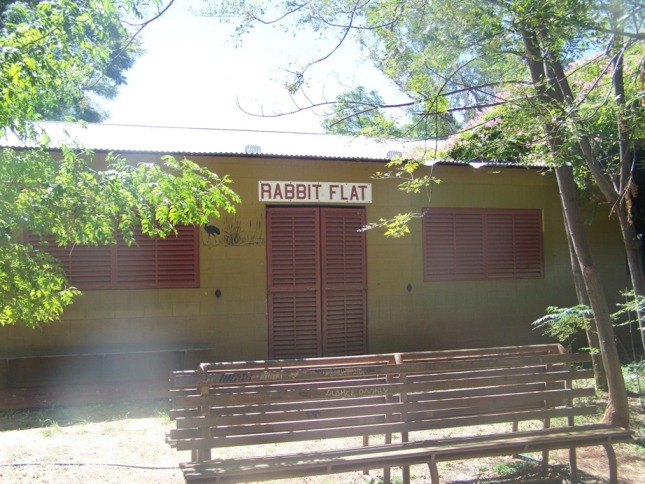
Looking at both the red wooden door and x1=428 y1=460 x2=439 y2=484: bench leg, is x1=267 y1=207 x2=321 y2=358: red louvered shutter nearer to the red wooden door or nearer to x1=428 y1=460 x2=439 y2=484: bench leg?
the red wooden door

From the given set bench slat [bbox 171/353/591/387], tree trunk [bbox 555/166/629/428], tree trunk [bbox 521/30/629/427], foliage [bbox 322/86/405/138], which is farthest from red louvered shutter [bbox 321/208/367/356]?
bench slat [bbox 171/353/591/387]

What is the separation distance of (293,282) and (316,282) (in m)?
0.34

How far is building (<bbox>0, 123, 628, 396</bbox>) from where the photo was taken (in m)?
8.59

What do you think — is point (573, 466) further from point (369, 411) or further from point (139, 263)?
point (139, 263)

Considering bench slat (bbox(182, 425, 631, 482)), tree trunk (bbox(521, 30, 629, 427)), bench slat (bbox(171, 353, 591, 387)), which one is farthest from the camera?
tree trunk (bbox(521, 30, 629, 427))

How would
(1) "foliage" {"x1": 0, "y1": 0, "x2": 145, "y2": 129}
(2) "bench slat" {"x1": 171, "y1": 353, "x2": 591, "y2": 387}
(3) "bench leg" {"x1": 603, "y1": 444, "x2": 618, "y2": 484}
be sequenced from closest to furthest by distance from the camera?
(1) "foliage" {"x1": 0, "y1": 0, "x2": 145, "y2": 129}, (2) "bench slat" {"x1": 171, "y1": 353, "x2": 591, "y2": 387}, (3) "bench leg" {"x1": 603, "y1": 444, "x2": 618, "y2": 484}

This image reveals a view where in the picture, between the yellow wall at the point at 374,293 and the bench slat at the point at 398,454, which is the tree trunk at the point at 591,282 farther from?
the yellow wall at the point at 374,293

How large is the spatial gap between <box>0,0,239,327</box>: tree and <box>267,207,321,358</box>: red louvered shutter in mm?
5152

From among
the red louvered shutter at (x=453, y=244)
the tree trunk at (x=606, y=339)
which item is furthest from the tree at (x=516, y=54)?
the red louvered shutter at (x=453, y=244)

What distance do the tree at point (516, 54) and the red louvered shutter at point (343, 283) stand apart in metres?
3.21

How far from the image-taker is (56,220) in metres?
3.69

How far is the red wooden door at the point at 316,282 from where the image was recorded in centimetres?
932

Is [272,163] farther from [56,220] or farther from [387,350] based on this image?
[56,220]

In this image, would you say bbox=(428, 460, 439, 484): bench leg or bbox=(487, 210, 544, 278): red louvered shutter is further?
A: bbox=(487, 210, 544, 278): red louvered shutter
